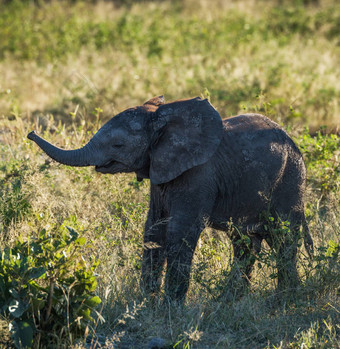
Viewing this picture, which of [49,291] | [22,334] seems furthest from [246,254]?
[22,334]

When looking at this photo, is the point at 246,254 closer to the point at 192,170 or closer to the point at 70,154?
the point at 192,170

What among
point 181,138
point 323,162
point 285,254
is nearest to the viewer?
point 181,138

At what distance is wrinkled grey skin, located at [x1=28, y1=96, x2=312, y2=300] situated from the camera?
5.07 meters

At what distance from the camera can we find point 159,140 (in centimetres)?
516

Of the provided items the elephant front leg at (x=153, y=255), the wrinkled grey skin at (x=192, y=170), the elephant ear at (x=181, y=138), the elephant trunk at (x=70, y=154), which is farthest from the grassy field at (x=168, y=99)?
the elephant ear at (x=181, y=138)

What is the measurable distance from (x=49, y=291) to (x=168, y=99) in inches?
281

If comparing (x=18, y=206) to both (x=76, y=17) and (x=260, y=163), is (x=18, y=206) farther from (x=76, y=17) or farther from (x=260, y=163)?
(x=76, y=17)

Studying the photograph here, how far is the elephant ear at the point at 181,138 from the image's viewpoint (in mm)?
5062

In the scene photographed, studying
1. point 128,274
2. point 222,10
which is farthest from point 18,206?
point 222,10

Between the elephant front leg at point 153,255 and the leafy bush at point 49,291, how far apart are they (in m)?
1.04

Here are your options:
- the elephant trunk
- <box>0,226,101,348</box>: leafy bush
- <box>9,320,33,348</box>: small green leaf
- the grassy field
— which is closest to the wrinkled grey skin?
the elephant trunk

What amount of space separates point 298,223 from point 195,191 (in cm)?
115

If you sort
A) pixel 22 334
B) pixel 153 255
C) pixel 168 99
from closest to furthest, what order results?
1. pixel 22 334
2. pixel 153 255
3. pixel 168 99

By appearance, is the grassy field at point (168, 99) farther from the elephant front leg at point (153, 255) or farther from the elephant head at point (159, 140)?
the elephant head at point (159, 140)
